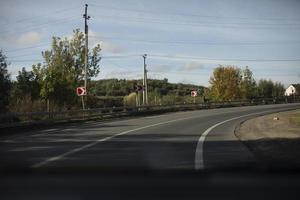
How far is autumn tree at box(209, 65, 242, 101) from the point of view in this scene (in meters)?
87.6

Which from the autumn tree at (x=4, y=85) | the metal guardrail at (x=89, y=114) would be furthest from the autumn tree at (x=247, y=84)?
the autumn tree at (x=4, y=85)

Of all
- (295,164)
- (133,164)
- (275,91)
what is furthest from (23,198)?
(275,91)

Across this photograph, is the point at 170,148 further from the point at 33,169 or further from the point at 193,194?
the point at 193,194

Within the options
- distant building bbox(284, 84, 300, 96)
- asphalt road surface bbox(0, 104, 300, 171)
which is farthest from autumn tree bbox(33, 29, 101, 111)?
distant building bbox(284, 84, 300, 96)

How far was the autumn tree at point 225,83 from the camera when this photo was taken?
87562 mm

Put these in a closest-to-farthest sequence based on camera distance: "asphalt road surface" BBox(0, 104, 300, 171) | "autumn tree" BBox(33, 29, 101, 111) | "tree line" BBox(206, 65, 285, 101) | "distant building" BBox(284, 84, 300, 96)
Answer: "asphalt road surface" BBox(0, 104, 300, 171) → "autumn tree" BBox(33, 29, 101, 111) → "tree line" BBox(206, 65, 285, 101) → "distant building" BBox(284, 84, 300, 96)

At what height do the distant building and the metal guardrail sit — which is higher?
the distant building

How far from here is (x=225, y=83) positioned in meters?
88.8

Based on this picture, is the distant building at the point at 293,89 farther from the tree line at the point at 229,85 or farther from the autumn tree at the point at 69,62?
the autumn tree at the point at 69,62

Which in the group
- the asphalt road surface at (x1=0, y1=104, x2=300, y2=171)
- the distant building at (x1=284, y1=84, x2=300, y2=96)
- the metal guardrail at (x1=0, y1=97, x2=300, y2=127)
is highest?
the distant building at (x1=284, y1=84, x2=300, y2=96)

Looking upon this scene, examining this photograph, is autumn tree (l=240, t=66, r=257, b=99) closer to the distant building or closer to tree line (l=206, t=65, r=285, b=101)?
tree line (l=206, t=65, r=285, b=101)

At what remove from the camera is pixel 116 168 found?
1138 centimetres

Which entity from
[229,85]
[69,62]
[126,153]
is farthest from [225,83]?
[126,153]

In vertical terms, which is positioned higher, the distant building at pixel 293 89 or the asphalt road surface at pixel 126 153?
the distant building at pixel 293 89
